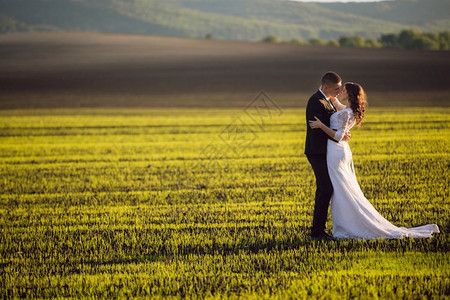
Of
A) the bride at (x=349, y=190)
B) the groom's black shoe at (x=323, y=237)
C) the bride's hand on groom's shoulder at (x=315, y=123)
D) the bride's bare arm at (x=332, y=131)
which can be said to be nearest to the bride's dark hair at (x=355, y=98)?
the bride at (x=349, y=190)

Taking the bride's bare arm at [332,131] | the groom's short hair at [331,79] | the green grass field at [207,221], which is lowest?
the green grass field at [207,221]

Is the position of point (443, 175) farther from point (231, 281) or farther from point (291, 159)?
point (231, 281)

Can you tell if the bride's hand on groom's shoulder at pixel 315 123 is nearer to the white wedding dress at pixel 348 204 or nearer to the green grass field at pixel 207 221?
the white wedding dress at pixel 348 204

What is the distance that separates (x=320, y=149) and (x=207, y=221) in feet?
8.89

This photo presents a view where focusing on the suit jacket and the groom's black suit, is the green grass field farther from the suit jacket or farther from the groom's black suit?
the suit jacket

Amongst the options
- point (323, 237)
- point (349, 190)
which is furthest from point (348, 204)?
point (323, 237)

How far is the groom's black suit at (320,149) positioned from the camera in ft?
24.0

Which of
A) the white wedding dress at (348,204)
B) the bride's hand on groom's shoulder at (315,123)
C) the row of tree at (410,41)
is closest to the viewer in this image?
the bride's hand on groom's shoulder at (315,123)

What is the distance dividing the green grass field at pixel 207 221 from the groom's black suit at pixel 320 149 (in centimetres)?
55

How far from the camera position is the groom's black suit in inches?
288

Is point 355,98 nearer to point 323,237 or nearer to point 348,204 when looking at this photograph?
point 348,204

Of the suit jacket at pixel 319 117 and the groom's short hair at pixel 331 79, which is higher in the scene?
the groom's short hair at pixel 331 79

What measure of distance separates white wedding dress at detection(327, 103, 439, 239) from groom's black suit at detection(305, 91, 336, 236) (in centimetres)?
9

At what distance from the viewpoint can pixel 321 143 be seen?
741cm
